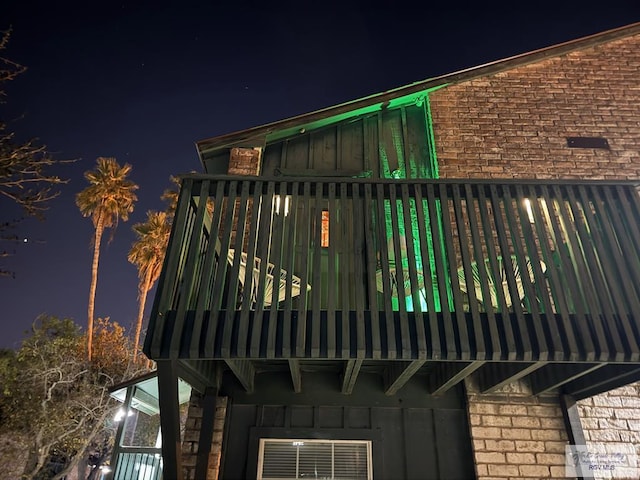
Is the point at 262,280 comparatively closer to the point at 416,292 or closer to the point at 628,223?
the point at 416,292

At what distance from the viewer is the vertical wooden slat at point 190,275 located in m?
2.74

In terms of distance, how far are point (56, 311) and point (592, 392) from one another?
23.6m

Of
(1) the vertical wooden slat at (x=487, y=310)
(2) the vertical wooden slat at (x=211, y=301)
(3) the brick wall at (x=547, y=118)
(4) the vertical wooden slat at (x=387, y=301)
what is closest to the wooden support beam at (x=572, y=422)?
(1) the vertical wooden slat at (x=487, y=310)

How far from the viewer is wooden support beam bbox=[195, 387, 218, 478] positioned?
11.6 feet

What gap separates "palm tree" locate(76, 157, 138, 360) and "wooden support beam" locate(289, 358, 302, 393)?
66.9 feet

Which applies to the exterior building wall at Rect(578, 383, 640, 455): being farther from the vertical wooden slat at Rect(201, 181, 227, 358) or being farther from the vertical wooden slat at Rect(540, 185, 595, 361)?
the vertical wooden slat at Rect(201, 181, 227, 358)

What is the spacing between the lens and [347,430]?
3.81 m

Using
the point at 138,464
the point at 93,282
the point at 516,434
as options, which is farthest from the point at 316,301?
the point at 93,282

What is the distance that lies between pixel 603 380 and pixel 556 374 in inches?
13.0

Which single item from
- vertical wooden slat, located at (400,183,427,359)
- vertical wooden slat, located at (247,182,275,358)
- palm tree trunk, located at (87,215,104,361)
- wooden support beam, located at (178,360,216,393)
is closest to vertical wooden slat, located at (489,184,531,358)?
vertical wooden slat, located at (400,183,427,359)

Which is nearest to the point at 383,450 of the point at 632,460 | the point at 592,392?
the point at 592,392

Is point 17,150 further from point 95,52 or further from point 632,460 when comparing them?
point 95,52

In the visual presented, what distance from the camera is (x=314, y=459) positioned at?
12.3ft

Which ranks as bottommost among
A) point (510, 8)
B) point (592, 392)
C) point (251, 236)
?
point (592, 392)
